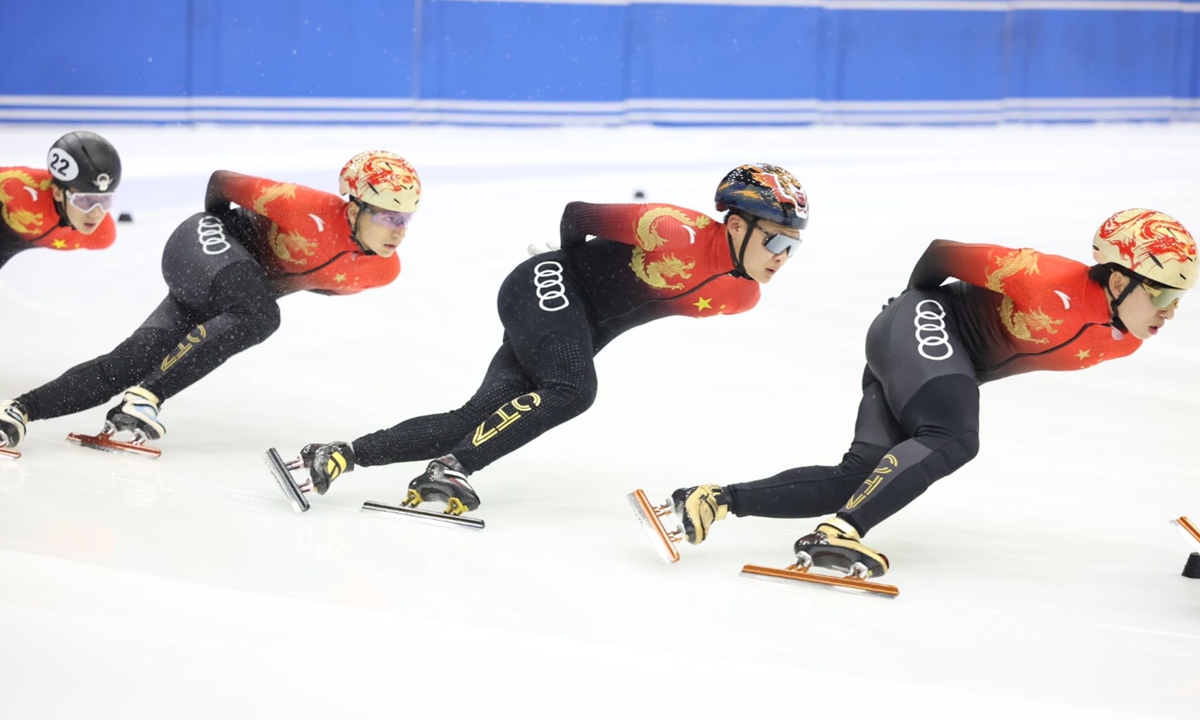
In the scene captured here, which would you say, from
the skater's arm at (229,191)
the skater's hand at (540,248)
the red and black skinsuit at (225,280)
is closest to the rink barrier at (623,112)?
the skater's arm at (229,191)

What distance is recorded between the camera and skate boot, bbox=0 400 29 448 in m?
4.10

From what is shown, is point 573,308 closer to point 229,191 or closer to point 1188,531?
point 229,191

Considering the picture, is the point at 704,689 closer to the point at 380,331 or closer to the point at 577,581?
the point at 577,581

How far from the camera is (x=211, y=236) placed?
4316 mm

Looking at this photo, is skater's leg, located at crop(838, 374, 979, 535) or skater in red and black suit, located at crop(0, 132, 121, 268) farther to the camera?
skater in red and black suit, located at crop(0, 132, 121, 268)

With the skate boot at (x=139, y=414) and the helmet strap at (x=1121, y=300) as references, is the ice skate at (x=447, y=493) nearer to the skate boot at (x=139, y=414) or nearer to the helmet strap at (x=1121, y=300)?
the skate boot at (x=139, y=414)

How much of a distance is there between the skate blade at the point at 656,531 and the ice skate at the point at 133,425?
5.68 feet

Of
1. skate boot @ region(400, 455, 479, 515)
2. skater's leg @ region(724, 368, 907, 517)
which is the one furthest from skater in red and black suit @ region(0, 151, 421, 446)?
skater's leg @ region(724, 368, 907, 517)

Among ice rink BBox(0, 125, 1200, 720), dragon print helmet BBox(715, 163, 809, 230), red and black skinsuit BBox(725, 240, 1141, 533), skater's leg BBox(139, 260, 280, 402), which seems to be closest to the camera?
ice rink BBox(0, 125, 1200, 720)

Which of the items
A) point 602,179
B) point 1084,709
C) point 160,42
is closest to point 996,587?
point 1084,709

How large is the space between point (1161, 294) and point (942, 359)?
1.73 ft

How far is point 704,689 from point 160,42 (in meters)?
10.1

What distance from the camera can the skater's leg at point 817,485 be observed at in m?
3.35

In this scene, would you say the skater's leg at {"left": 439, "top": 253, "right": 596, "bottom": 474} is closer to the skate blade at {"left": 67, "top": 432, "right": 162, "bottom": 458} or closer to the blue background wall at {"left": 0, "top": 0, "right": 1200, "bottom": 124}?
the skate blade at {"left": 67, "top": 432, "right": 162, "bottom": 458}
